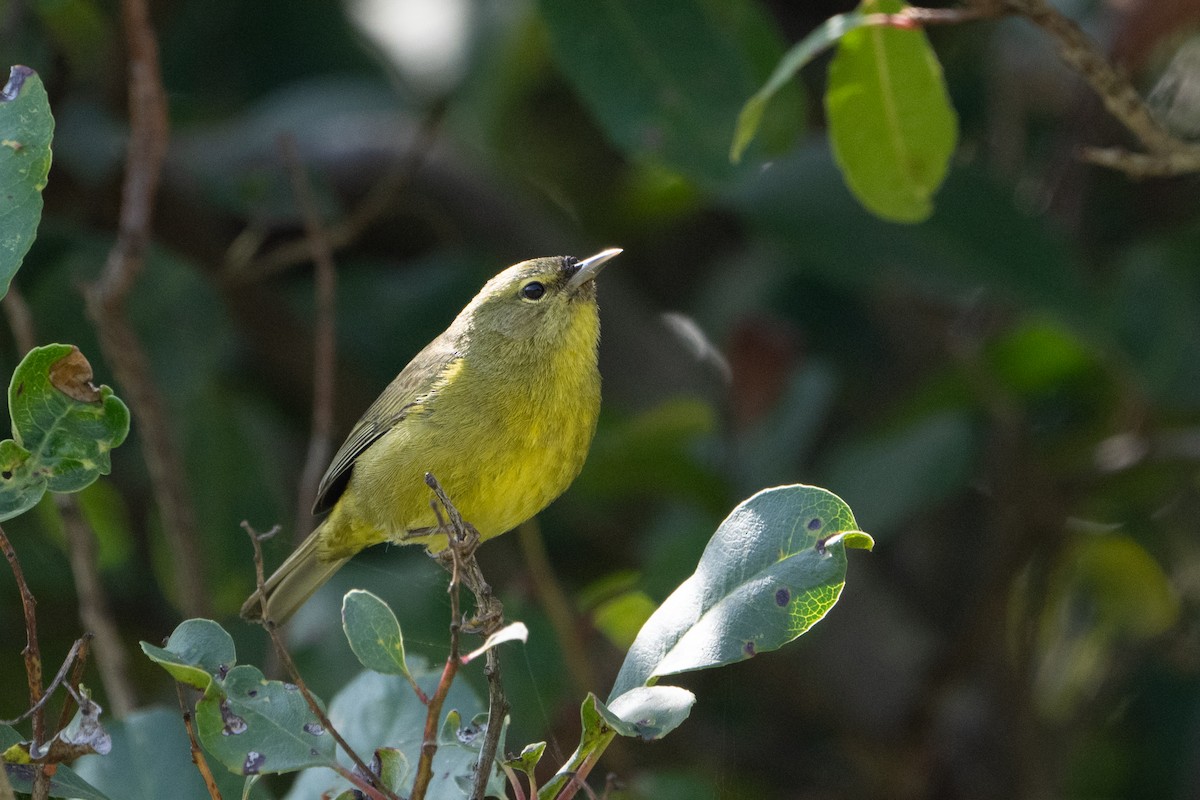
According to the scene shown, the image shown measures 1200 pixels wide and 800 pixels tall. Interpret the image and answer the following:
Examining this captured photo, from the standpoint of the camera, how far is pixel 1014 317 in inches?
217

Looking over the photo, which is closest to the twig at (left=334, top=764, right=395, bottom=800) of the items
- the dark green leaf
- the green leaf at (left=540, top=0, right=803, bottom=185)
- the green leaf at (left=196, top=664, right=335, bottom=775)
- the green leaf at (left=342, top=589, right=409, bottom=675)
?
Answer: the green leaf at (left=196, top=664, right=335, bottom=775)

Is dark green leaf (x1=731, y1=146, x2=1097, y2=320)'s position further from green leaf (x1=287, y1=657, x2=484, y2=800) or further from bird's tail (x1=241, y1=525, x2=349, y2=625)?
green leaf (x1=287, y1=657, x2=484, y2=800)

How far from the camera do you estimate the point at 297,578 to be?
12.4 feet

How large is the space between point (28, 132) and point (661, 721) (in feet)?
4.47

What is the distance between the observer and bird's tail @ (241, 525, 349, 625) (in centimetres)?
374

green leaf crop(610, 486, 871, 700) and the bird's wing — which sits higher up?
green leaf crop(610, 486, 871, 700)

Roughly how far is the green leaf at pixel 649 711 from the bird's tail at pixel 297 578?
5.70 ft

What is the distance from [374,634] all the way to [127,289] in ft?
5.77

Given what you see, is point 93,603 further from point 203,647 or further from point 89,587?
point 203,647

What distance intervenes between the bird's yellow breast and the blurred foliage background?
0.55m

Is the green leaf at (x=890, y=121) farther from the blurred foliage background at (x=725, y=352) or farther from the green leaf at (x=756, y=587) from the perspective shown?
the green leaf at (x=756, y=587)

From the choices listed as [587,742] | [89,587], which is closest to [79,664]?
[587,742]

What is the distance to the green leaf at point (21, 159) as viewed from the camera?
2213 millimetres

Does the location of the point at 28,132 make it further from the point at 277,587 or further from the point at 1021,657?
the point at 1021,657
